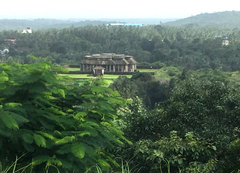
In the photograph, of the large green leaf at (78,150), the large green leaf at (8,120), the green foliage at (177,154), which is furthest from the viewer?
the green foliage at (177,154)

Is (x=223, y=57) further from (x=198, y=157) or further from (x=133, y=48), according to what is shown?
(x=198, y=157)

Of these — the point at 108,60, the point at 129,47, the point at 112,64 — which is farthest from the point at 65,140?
the point at 129,47

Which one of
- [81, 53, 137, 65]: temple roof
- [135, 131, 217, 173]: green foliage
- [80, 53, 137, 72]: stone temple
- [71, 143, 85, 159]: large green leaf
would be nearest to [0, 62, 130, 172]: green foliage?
[71, 143, 85, 159]: large green leaf

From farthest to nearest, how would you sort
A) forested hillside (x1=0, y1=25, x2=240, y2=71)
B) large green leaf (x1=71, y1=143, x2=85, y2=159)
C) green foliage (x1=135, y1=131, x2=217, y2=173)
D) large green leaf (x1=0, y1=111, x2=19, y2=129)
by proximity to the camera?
forested hillside (x1=0, y1=25, x2=240, y2=71)
green foliage (x1=135, y1=131, x2=217, y2=173)
large green leaf (x1=71, y1=143, x2=85, y2=159)
large green leaf (x1=0, y1=111, x2=19, y2=129)

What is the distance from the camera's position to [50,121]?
6.52 metres

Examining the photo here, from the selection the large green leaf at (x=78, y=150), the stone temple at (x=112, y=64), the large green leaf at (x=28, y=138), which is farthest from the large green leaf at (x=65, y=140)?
the stone temple at (x=112, y=64)

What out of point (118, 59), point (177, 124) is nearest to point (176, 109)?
point (177, 124)

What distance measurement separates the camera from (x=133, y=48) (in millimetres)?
81000

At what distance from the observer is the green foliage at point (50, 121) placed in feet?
19.1

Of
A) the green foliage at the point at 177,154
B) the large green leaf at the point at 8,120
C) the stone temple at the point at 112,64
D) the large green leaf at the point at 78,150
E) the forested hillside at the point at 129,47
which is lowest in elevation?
the forested hillside at the point at 129,47

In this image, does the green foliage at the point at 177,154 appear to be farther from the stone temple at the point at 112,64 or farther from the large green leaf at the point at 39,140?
the stone temple at the point at 112,64

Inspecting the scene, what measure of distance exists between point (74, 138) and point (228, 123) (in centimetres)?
643

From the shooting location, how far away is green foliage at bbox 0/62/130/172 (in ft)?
19.1

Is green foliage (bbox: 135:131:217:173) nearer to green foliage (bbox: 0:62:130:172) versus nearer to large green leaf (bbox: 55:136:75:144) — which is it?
green foliage (bbox: 0:62:130:172)
